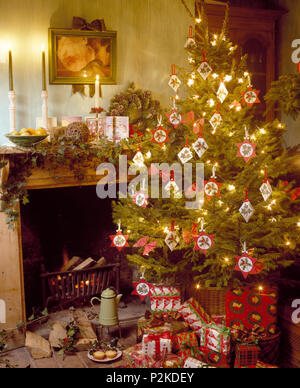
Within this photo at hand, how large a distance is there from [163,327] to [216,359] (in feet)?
1.42

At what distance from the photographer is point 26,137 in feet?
9.74

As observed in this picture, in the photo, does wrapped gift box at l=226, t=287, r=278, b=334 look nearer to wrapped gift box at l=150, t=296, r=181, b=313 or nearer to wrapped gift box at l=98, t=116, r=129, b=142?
wrapped gift box at l=150, t=296, r=181, b=313

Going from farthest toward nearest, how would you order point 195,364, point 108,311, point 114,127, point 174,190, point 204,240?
point 114,127, point 108,311, point 174,190, point 204,240, point 195,364

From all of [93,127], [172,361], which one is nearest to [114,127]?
[93,127]

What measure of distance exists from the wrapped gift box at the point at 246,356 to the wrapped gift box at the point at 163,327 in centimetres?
49

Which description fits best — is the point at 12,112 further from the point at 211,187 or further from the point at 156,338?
the point at 156,338

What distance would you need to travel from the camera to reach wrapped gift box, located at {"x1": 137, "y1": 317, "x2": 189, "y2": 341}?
2936 mm

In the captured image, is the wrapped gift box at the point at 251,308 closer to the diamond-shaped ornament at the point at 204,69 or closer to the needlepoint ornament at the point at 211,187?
the needlepoint ornament at the point at 211,187

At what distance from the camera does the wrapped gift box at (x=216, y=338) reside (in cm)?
271

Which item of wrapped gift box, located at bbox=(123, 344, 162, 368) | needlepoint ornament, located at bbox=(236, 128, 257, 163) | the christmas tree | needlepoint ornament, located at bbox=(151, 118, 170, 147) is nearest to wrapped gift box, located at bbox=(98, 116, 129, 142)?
the christmas tree

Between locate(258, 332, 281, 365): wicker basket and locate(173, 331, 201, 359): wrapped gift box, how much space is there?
43 cm

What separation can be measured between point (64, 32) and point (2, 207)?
4.64 ft

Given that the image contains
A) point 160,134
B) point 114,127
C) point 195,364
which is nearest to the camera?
point 195,364

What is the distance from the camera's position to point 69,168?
3.24 meters
